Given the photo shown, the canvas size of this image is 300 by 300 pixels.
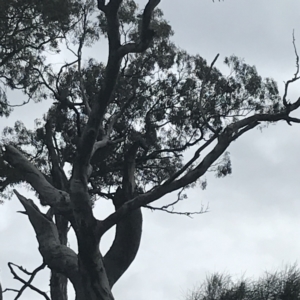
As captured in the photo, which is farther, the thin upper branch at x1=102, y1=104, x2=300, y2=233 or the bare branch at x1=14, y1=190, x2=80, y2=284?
the bare branch at x1=14, y1=190, x2=80, y2=284

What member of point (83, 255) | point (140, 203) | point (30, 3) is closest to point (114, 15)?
point (140, 203)

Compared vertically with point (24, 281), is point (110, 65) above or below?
above

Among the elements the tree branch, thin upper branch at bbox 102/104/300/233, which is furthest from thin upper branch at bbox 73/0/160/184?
thin upper branch at bbox 102/104/300/233

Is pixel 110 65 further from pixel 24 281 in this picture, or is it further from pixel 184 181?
pixel 24 281

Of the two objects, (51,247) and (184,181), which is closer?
(184,181)

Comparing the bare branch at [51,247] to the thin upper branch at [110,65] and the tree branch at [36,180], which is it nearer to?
the tree branch at [36,180]

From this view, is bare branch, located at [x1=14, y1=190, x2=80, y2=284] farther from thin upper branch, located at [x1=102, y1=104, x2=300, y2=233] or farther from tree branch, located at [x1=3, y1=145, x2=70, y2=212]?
thin upper branch, located at [x1=102, y1=104, x2=300, y2=233]

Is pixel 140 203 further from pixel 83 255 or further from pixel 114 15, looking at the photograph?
pixel 114 15

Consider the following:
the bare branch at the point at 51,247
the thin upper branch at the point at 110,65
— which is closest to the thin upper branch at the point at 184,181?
the thin upper branch at the point at 110,65

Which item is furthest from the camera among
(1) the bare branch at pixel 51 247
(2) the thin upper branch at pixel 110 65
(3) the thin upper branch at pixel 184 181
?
(1) the bare branch at pixel 51 247

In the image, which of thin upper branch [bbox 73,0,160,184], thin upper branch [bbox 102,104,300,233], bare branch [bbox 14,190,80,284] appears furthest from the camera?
bare branch [bbox 14,190,80,284]

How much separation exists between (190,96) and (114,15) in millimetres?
5996

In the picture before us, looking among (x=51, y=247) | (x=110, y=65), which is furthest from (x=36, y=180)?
(x=110, y=65)

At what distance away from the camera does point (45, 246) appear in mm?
9055
